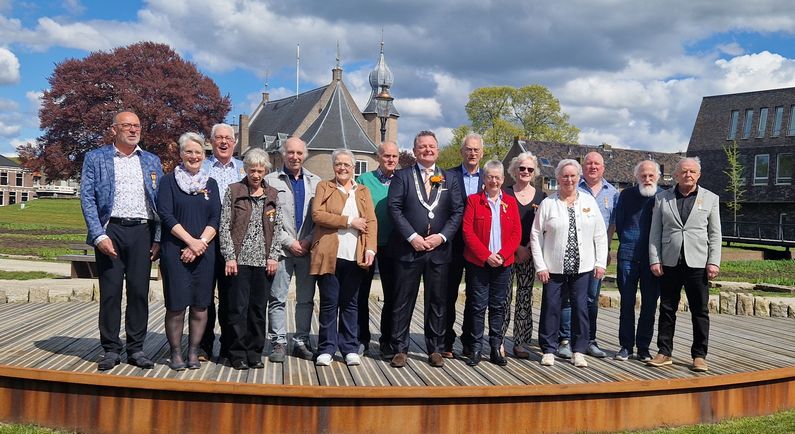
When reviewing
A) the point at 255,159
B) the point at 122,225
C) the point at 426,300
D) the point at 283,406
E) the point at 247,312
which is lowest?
the point at 283,406

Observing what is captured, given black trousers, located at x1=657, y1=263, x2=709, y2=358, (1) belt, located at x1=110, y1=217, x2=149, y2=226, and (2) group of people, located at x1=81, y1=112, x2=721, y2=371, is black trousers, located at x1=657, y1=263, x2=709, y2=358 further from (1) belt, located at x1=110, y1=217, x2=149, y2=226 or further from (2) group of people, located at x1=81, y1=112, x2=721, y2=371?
(1) belt, located at x1=110, y1=217, x2=149, y2=226

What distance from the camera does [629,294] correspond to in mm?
6754

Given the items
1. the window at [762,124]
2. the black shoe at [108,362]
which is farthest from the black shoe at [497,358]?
the window at [762,124]

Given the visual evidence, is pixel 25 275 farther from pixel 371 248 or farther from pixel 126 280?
pixel 371 248

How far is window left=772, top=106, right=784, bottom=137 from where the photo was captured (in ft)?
129

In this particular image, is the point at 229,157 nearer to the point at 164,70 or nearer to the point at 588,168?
the point at 588,168

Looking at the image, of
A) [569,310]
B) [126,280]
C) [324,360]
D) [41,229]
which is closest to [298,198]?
[324,360]

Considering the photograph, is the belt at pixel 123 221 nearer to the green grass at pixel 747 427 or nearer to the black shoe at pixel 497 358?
the black shoe at pixel 497 358

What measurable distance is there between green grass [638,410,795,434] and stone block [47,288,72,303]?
7.50m

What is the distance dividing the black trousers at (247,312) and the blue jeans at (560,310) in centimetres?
242

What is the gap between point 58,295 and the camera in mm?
9508

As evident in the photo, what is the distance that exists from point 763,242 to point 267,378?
31193 millimetres

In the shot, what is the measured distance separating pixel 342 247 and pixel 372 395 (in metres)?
1.37

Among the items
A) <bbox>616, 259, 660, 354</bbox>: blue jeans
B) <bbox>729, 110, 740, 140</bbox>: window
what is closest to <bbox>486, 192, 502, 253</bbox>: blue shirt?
<bbox>616, 259, 660, 354</bbox>: blue jeans
